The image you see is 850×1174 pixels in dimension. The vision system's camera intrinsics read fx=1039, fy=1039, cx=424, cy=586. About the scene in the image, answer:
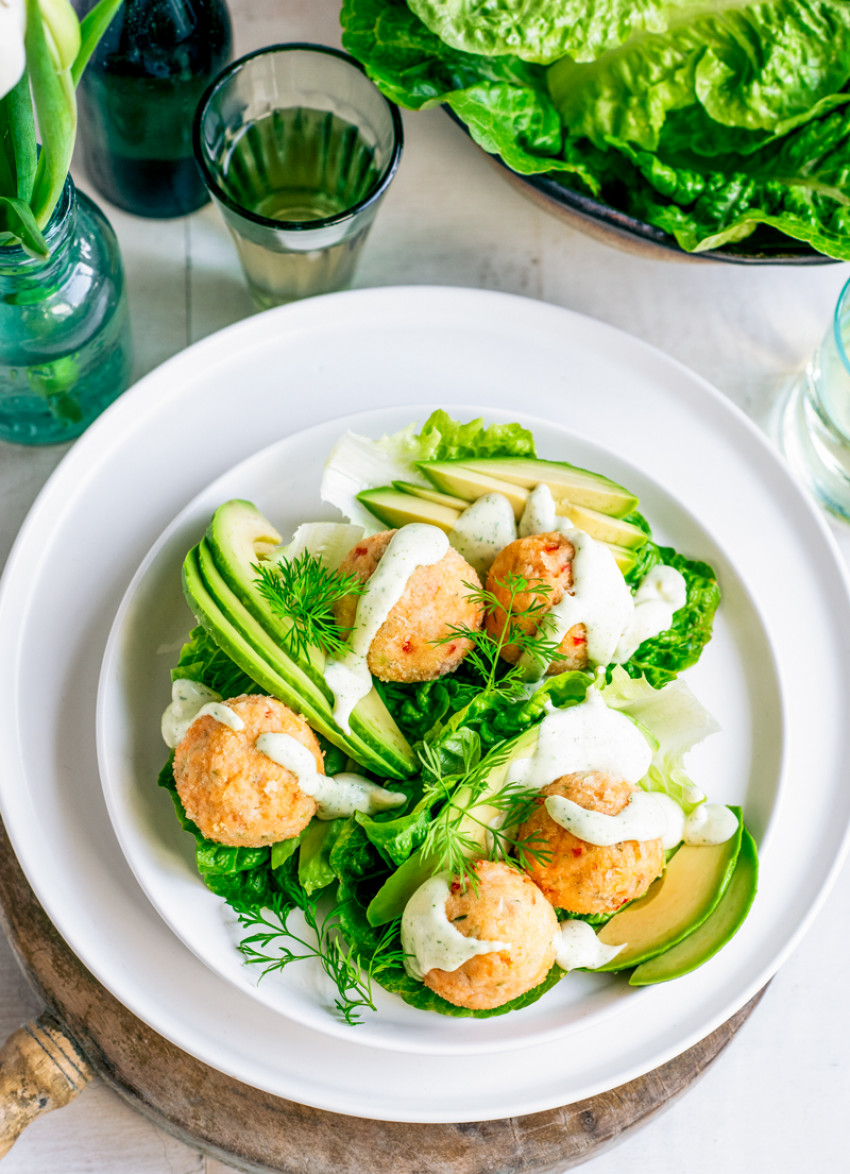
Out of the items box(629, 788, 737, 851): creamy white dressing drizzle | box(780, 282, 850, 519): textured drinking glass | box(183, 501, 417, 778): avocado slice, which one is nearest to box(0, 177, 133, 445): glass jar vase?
box(183, 501, 417, 778): avocado slice

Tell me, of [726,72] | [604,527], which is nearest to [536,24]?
[726,72]

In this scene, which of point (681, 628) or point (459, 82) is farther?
point (459, 82)

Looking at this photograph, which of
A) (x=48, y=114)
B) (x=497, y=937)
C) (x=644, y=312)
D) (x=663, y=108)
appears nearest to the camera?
(x=48, y=114)

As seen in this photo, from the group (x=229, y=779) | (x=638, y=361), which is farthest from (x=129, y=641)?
(x=638, y=361)

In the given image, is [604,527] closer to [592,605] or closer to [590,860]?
[592,605]

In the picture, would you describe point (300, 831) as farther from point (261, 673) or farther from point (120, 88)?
point (120, 88)

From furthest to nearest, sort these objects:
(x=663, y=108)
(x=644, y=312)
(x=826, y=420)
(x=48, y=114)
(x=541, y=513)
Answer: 1. (x=644, y=312)
2. (x=826, y=420)
3. (x=663, y=108)
4. (x=541, y=513)
5. (x=48, y=114)

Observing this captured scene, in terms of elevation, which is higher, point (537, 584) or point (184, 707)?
point (537, 584)
